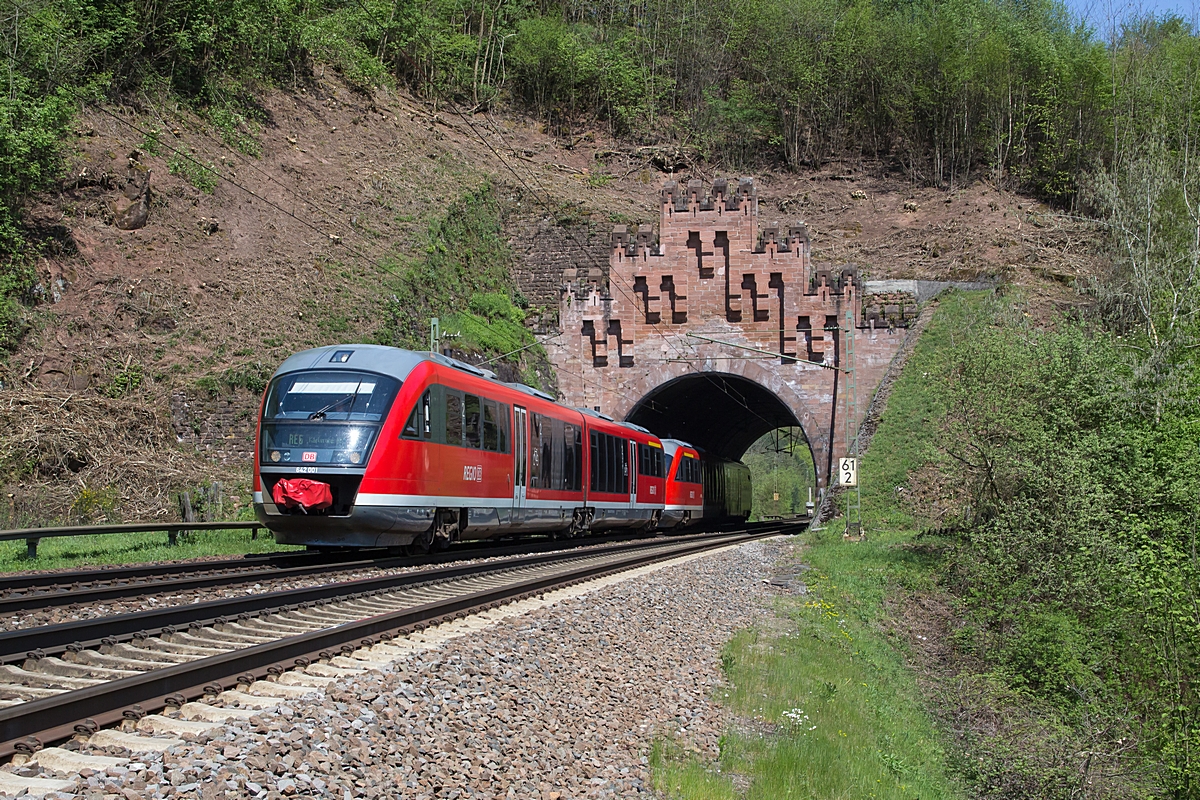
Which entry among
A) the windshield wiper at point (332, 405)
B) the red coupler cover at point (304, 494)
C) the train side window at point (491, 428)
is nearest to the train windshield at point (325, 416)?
the windshield wiper at point (332, 405)

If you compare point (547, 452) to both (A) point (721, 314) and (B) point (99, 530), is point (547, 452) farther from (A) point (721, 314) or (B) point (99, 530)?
(A) point (721, 314)

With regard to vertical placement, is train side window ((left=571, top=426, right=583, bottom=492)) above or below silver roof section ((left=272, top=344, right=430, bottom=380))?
below

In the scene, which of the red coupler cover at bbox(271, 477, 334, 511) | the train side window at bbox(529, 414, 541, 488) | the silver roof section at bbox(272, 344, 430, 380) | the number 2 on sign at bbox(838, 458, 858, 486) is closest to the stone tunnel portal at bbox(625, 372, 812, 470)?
the number 2 on sign at bbox(838, 458, 858, 486)

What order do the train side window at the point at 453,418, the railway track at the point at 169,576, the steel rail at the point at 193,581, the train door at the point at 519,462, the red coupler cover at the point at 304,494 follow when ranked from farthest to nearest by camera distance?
the train door at the point at 519,462 < the train side window at the point at 453,418 < the red coupler cover at the point at 304,494 < the railway track at the point at 169,576 < the steel rail at the point at 193,581

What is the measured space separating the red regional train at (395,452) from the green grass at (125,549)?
3.18 metres

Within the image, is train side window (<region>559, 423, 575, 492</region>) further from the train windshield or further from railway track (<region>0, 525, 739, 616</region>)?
the train windshield

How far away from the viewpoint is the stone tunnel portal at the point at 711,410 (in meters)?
36.8

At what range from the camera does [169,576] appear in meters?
12.0

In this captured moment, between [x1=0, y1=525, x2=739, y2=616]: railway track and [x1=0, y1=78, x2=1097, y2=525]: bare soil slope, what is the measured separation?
262 inches

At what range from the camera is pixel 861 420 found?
110ft

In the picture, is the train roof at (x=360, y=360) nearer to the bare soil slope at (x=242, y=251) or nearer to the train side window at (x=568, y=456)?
the bare soil slope at (x=242, y=251)

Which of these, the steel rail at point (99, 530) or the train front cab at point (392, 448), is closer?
the train front cab at point (392, 448)

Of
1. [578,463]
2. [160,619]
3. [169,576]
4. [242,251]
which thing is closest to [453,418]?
[169,576]

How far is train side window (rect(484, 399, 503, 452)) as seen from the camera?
17.5 metres
